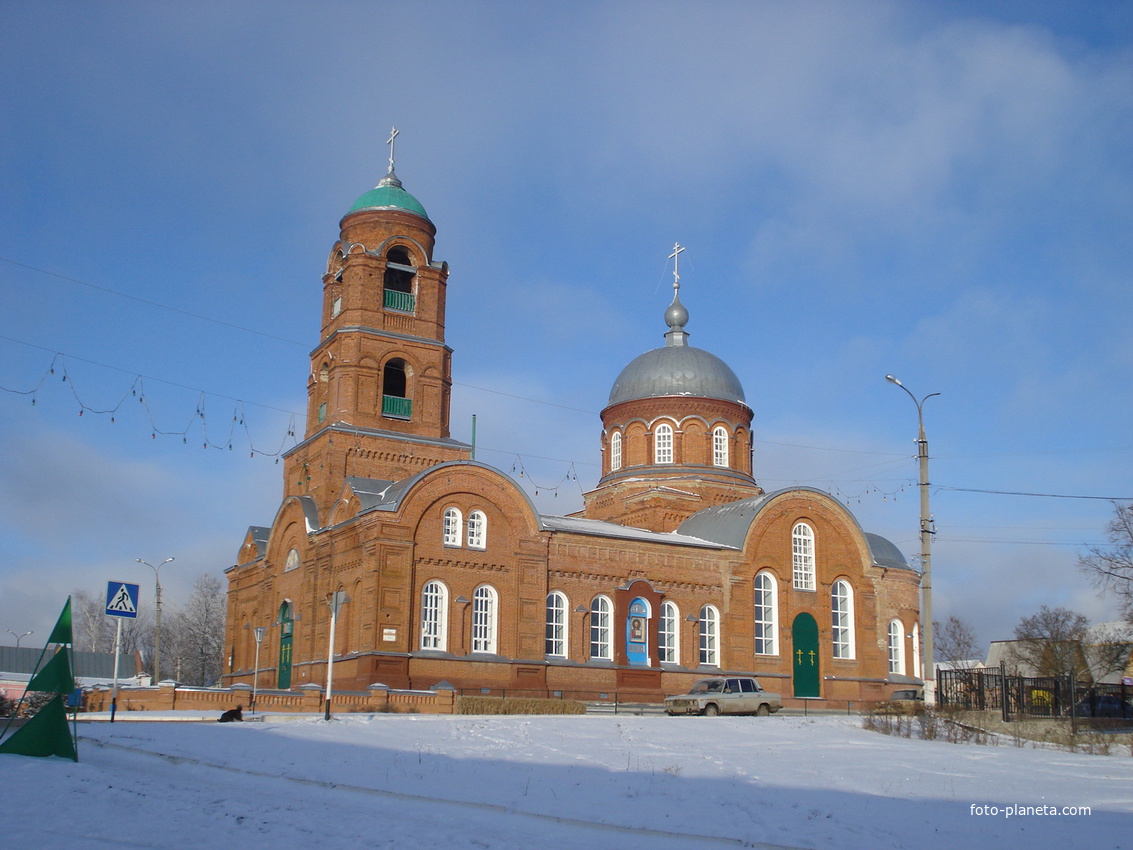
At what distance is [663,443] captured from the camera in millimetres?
46406

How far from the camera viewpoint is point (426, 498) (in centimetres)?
3359

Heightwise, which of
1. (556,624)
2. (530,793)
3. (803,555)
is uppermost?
(803,555)

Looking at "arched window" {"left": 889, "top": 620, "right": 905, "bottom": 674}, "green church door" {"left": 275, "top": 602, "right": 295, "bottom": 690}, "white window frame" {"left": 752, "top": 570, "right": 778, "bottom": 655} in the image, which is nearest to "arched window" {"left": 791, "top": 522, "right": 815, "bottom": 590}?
"white window frame" {"left": 752, "top": 570, "right": 778, "bottom": 655}

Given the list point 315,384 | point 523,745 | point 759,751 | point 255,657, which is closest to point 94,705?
point 255,657

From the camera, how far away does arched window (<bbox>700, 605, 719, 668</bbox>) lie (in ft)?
128

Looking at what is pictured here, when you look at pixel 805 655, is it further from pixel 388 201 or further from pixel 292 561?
pixel 388 201

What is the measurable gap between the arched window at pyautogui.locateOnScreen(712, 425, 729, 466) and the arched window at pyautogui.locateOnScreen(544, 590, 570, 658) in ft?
40.5

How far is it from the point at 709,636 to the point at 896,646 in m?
9.11

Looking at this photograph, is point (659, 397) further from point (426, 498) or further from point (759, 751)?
point (759, 751)

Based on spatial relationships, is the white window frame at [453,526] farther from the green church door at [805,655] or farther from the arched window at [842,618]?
the arched window at [842,618]

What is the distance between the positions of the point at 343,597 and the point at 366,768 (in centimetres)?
1038

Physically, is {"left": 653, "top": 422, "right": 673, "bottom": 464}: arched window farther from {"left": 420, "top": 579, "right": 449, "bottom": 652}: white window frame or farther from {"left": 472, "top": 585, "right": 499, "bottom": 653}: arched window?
{"left": 420, "top": 579, "right": 449, "bottom": 652}: white window frame

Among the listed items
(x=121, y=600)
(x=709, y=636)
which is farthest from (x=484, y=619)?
(x=121, y=600)

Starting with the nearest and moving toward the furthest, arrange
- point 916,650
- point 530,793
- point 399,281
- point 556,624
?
point 530,793 → point 556,624 → point 399,281 → point 916,650
